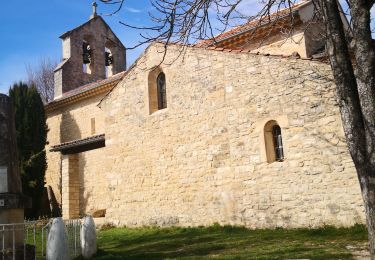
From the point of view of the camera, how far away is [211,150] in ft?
34.8

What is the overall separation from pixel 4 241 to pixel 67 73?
1712cm

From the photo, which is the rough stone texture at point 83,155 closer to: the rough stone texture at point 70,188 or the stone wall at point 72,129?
the stone wall at point 72,129

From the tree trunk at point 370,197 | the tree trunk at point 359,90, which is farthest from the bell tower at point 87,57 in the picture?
the tree trunk at point 370,197

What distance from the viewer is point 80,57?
2219 centimetres

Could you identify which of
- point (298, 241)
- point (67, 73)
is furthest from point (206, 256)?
point (67, 73)

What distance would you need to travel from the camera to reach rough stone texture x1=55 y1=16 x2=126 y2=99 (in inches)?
850

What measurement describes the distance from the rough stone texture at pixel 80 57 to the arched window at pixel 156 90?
9.96 m

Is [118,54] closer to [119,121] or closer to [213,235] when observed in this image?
[119,121]

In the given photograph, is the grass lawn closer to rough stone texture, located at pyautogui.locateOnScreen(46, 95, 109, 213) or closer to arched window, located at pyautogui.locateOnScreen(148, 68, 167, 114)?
arched window, located at pyautogui.locateOnScreen(148, 68, 167, 114)

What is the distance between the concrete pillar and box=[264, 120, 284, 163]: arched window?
26.1ft

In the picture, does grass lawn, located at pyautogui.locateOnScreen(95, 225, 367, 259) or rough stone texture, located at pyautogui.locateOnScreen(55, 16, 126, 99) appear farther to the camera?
rough stone texture, located at pyautogui.locateOnScreen(55, 16, 126, 99)

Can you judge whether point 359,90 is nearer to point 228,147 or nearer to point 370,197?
point 370,197

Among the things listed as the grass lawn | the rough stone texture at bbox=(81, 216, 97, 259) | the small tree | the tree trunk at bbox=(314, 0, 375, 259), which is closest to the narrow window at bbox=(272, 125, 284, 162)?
the grass lawn

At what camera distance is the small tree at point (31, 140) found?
18312mm
